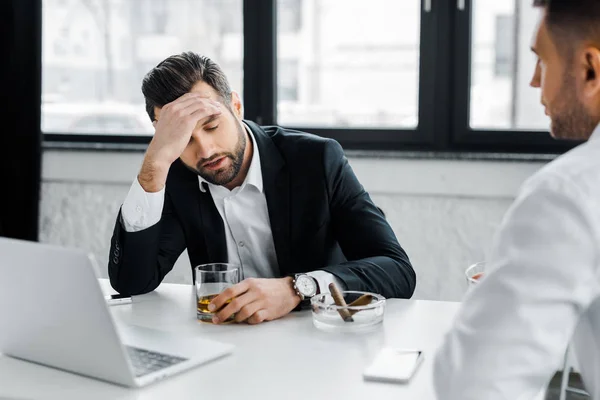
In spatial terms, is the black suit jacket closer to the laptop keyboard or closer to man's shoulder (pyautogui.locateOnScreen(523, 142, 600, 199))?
the laptop keyboard

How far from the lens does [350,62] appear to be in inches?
127

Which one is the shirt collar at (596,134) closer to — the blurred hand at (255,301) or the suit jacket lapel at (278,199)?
the blurred hand at (255,301)

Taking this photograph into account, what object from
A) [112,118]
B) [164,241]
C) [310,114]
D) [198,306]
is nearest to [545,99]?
[198,306]

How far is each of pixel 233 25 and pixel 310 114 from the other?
500 millimetres

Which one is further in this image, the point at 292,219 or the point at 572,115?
the point at 292,219

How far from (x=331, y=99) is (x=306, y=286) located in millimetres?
1763

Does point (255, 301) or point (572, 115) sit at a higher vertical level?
point (572, 115)

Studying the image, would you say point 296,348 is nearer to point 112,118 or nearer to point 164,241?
point 164,241

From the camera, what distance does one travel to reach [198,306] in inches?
61.5

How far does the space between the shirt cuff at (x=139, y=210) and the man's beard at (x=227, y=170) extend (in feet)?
0.45

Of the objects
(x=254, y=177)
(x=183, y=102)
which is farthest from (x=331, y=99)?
(x=183, y=102)

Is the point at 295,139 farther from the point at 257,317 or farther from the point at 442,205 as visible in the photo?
the point at 442,205

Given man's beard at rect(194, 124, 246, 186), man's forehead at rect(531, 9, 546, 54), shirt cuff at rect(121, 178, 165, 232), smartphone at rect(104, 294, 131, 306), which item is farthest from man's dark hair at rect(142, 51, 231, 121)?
man's forehead at rect(531, 9, 546, 54)

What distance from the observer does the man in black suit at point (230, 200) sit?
1843 millimetres
